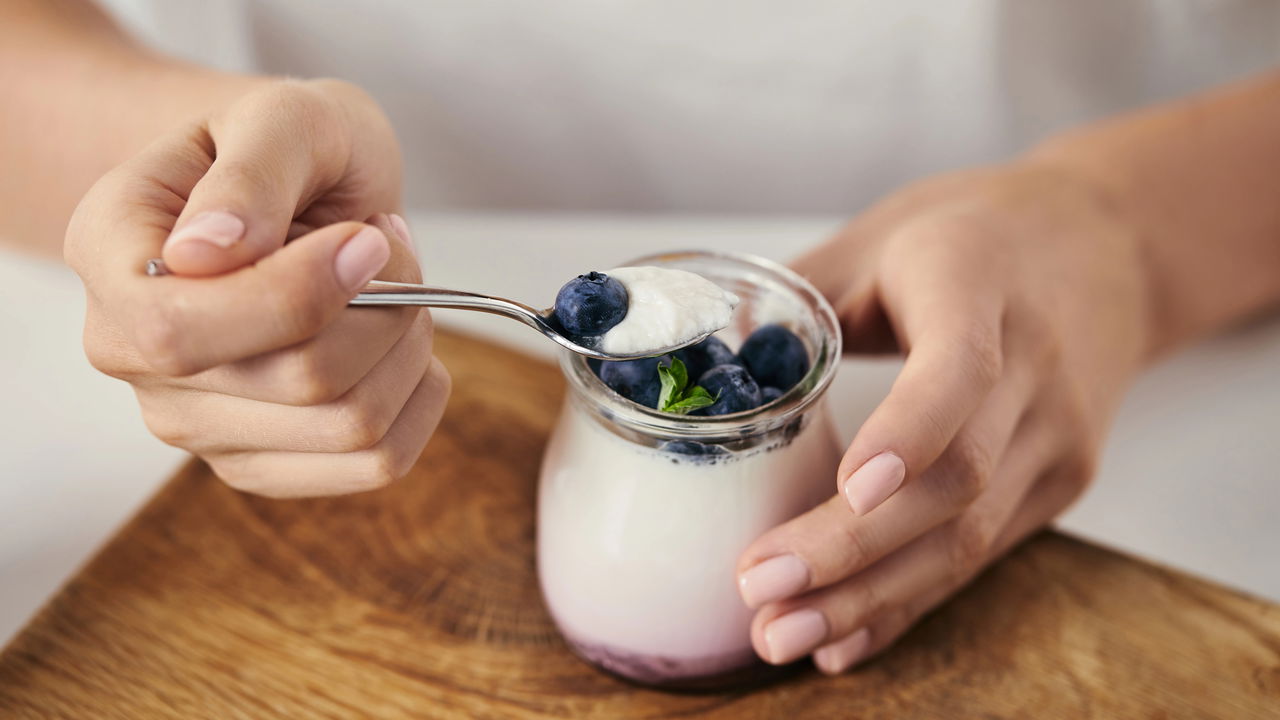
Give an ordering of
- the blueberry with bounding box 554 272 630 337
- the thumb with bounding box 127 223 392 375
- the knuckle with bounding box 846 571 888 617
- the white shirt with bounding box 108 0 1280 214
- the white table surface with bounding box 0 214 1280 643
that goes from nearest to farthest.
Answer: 1. the thumb with bounding box 127 223 392 375
2. the blueberry with bounding box 554 272 630 337
3. the knuckle with bounding box 846 571 888 617
4. the white table surface with bounding box 0 214 1280 643
5. the white shirt with bounding box 108 0 1280 214

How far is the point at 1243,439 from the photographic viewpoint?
105cm

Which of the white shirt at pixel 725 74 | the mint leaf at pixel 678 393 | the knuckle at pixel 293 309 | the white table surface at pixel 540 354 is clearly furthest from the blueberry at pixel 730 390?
the white shirt at pixel 725 74

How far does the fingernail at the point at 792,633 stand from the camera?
66cm

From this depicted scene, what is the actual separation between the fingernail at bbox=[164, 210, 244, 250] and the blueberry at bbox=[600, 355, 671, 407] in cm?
26

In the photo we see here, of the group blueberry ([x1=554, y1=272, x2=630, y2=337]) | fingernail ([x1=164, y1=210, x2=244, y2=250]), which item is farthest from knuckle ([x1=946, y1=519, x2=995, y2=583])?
fingernail ([x1=164, y1=210, x2=244, y2=250])

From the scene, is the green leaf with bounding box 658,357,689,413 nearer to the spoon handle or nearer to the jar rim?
the jar rim

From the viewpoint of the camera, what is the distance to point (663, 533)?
669 millimetres

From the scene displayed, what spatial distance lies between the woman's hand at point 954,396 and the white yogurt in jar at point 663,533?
0.04 m

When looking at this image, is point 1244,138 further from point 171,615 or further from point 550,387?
point 171,615

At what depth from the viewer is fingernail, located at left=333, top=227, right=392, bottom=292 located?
48 centimetres

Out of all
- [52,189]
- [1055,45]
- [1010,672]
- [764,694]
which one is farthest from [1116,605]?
[52,189]

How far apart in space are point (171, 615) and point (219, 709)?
4.4 inches

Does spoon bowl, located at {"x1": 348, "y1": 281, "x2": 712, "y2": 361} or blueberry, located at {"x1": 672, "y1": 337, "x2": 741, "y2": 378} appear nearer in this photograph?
spoon bowl, located at {"x1": 348, "y1": 281, "x2": 712, "y2": 361}

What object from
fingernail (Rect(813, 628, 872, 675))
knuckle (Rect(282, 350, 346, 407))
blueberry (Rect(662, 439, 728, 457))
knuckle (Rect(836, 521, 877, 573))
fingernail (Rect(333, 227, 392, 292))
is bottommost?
fingernail (Rect(813, 628, 872, 675))
